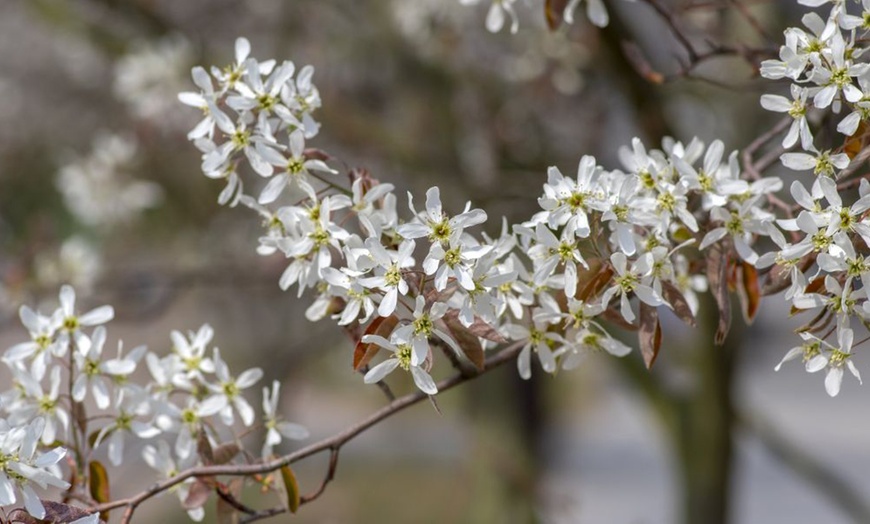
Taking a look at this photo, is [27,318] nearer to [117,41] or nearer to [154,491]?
[154,491]

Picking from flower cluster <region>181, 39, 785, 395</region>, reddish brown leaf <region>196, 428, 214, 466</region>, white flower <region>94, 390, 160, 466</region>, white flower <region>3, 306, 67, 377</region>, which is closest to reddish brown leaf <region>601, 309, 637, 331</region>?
flower cluster <region>181, 39, 785, 395</region>

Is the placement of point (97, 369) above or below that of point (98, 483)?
above

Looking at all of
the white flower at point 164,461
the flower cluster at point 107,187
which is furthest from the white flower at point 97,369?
the flower cluster at point 107,187

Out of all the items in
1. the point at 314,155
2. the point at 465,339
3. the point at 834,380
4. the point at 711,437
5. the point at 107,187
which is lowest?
the point at 711,437

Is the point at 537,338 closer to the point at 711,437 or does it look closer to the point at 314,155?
the point at 314,155

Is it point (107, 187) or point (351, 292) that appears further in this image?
point (107, 187)

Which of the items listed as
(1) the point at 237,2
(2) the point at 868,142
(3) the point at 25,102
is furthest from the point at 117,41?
(3) the point at 25,102

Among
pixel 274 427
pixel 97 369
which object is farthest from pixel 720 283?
pixel 97 369
